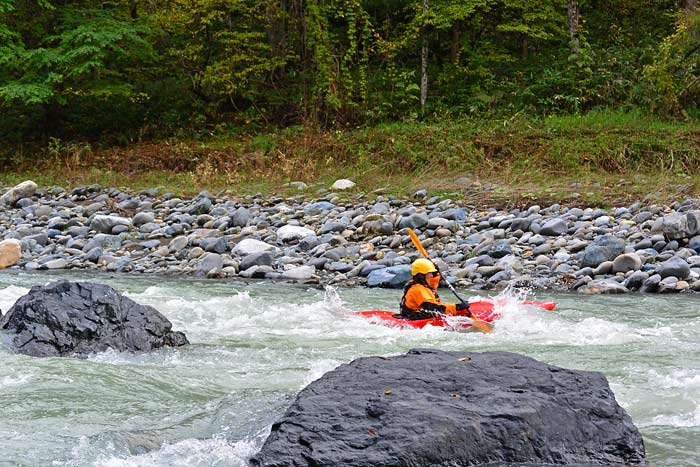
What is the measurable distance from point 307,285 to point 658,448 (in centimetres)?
608

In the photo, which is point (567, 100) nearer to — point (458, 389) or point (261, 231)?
point (261, 231)

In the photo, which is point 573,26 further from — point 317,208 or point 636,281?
point 636,281

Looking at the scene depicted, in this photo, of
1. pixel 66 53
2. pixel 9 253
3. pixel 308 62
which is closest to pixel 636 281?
pixel 9 253

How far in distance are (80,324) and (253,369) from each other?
4.60 feet

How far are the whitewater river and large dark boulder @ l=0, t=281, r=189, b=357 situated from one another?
6.4 inches

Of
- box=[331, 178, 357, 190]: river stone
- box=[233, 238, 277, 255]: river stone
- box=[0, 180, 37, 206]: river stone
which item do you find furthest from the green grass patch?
box=[233, 238, 277, 255]: river stone

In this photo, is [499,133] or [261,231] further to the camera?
[499,133]

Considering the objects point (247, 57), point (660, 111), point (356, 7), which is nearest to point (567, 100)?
point (660, 111)

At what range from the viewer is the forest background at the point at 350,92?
1498 centimetres

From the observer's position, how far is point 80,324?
6.53 metres

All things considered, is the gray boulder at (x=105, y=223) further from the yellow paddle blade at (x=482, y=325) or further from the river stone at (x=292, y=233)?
the yellow paddle blade at (x=482, y=325)

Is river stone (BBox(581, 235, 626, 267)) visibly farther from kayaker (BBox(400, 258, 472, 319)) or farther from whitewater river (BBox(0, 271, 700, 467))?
kayaker (BBox(400, 258, 472, 319))

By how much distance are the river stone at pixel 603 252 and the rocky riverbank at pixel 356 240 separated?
Result: 0.01m

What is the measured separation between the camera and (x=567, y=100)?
1675 centimetres
